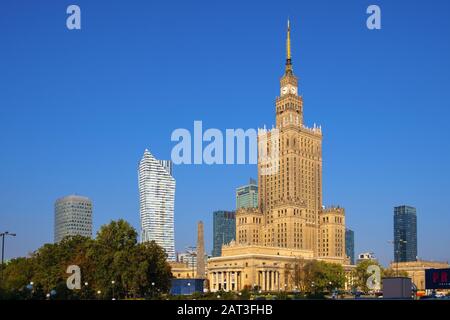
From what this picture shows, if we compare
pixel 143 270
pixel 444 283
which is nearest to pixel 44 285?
pixel 143 270

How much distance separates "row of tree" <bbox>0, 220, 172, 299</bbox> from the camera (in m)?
106

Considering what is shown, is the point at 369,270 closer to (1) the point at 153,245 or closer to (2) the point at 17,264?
(1) the point at 153,245

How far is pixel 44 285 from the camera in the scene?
10981 cm

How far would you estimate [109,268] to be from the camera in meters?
108

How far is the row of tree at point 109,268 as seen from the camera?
347 feet
